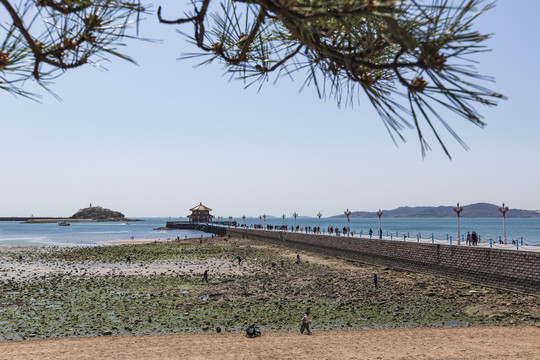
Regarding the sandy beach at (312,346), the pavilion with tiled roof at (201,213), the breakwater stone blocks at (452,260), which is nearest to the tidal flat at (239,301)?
the breakwater stone blocks at (452,260)

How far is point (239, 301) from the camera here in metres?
21.9

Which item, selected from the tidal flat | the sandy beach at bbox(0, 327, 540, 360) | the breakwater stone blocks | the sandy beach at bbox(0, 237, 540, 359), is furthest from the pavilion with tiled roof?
the sandy beach at bbox(0, 327, 540, 360)

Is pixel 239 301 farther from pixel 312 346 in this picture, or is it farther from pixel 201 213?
pixel 201 213

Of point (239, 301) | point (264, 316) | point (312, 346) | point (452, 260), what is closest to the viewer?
point (312, 346)

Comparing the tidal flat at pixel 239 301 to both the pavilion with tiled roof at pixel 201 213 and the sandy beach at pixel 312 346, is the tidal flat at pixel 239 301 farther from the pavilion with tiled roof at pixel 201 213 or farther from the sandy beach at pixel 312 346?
the pavilion with tiled roof at pixel 201 213

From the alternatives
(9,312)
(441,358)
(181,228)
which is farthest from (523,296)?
(181,228)

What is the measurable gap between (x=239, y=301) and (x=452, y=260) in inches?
545

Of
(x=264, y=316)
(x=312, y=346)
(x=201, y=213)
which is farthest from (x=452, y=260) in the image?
(x=201, y=213)

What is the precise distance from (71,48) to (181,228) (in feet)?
462

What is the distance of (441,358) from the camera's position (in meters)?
13.0

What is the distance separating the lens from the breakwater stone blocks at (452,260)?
20.2 m

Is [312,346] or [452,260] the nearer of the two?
[312,346]

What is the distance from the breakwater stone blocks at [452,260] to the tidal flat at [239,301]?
2.46 ft

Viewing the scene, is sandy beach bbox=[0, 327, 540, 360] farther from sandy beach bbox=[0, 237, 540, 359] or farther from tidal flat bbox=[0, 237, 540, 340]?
tidal flat bbox=[0, 237, 540, 340]
